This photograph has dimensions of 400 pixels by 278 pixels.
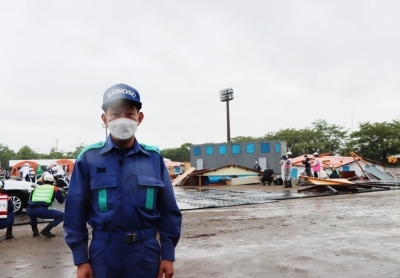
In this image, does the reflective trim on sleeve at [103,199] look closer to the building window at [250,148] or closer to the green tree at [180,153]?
the building window at [250,148]

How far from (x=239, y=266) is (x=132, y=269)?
334 cm

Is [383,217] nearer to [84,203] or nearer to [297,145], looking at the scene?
[84,203]

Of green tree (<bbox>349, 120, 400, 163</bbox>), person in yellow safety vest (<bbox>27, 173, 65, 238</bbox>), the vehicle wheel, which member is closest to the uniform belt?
person in yellow safety vest (<bbox>27, 173, 65, 238</bbox>)

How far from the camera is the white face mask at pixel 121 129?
2.60m

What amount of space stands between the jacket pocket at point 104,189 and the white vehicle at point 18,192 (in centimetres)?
1063

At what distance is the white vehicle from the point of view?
39.6 feet

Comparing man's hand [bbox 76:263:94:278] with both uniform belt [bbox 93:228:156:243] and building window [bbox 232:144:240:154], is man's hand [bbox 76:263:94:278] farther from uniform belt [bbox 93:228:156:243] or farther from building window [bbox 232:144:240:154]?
building window [bbox 232:144:240:154]

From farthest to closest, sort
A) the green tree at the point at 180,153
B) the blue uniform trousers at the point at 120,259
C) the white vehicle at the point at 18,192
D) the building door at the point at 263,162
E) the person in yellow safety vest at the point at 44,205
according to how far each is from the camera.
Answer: the green tree at the point at 180,153
the building door at the point at 263,162
the white vehicle at the point at 18,192
the person in yellow safety vest at the point at 44,205
the blue uniform trousers at the point at 120,259

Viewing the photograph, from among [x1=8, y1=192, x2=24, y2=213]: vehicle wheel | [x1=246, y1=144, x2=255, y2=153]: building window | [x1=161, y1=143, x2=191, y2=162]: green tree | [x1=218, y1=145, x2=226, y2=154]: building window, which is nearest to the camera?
[x1=8, y1=192, x2=24, y2=213]: vehicle wheel

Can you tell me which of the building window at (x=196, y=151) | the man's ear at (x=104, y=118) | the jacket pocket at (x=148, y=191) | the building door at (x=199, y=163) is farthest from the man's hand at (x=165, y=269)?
the building window at (x=196, y=151)

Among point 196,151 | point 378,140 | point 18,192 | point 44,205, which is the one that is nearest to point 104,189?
point 44,205

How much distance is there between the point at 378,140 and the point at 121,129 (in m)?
55.7

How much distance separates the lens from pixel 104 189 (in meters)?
2.46

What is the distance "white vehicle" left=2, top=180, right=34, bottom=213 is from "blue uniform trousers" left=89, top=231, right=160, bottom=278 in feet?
34.8
